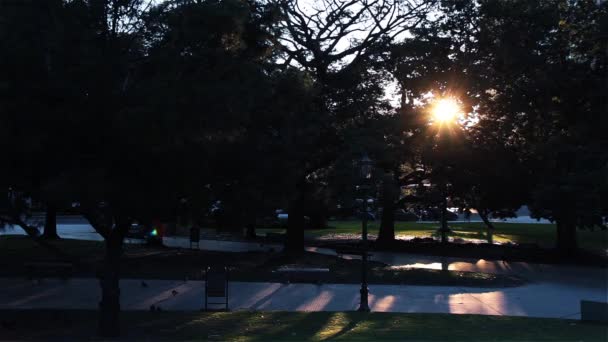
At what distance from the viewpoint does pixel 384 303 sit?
16734 millimetres

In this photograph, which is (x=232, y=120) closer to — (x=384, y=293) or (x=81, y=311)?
(x=81, y=311)

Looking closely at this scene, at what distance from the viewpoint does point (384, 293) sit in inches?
722

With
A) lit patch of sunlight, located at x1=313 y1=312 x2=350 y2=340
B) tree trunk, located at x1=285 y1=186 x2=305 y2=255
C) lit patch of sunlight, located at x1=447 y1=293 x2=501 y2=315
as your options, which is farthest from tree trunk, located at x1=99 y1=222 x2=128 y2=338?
tree trunk, located at x1=285 y1=186 x2=305 y2=255

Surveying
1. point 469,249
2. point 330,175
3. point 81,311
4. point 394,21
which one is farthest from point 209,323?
point 469,249

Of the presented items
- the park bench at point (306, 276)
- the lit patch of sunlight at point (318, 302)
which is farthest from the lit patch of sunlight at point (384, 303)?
the park bench at point (306, 276)

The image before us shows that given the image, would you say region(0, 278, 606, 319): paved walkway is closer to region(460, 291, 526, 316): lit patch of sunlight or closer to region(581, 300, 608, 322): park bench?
region(460, 291, 526, 316): lit patch of sunlight

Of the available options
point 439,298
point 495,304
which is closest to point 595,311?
point 495,304

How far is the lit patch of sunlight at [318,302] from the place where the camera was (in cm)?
1574

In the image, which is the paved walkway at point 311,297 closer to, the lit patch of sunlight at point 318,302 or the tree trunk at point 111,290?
the lit patch of sunlight at point 318,302

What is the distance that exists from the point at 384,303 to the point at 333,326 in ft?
12.1

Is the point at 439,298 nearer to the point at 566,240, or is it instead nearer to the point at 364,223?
the point at 364,223

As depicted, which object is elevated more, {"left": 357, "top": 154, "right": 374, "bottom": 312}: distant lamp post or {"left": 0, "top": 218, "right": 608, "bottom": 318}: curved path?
{"left": 357, "top": 154, "right": 374, "bottom": 312}: distant lamp post

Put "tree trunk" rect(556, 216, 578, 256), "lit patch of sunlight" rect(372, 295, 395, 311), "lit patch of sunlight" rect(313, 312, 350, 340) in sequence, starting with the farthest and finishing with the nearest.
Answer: "tree trunk" rect(556, 216, 578, 256)
"lit patch of sunlight" rect(372, 295, 395, 311)
"lit patch of sunlight" rect(313, 312, 350, 340)

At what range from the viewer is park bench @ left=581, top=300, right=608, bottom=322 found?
1341cm
